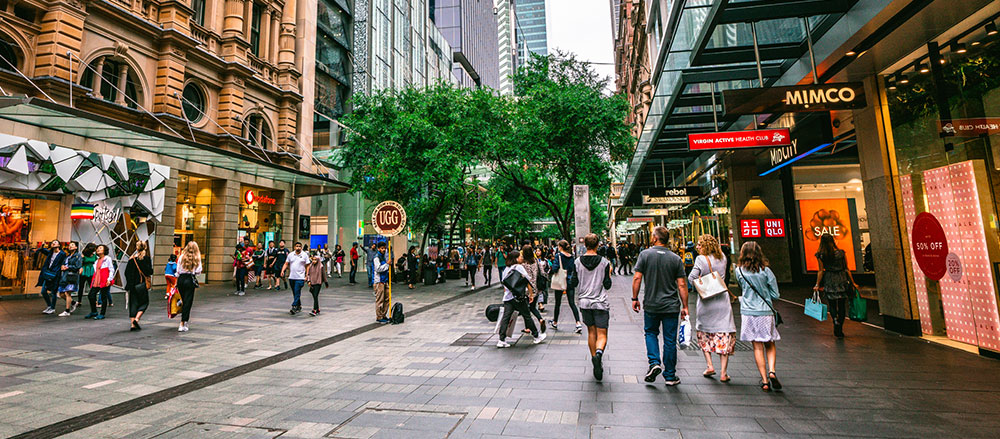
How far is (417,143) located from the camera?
17781 millimetres

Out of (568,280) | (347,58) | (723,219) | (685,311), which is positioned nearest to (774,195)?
(723,219)

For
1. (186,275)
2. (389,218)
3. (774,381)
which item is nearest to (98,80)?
(186,275)

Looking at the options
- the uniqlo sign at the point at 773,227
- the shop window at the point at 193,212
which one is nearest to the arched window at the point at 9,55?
the shop window at the point at 193,212

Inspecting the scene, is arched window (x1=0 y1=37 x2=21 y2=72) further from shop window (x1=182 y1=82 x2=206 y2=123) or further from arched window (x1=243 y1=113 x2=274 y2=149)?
arched window (x1=243 y1=113 x2=274 y2=149)

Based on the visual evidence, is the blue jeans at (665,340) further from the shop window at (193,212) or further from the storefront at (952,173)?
the shop window at (193,212)

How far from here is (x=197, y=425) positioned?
3932mm

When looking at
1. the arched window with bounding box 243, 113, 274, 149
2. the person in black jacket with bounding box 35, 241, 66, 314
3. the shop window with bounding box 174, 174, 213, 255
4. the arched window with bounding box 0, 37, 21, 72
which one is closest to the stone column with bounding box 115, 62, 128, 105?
the arched window with bounding box 0, 37, 21, 72

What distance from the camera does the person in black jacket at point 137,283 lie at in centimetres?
872

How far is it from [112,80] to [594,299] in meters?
20.0

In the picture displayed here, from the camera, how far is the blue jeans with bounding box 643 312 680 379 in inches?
192

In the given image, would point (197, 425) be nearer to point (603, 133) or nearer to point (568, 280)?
point (568, 280)

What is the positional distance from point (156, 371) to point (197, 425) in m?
2.66

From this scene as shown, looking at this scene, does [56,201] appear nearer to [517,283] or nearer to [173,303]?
[173,303]

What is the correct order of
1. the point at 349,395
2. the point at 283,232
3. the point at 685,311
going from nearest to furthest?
the point at 349,395 → the point at 685,311 → the point at 283,232
